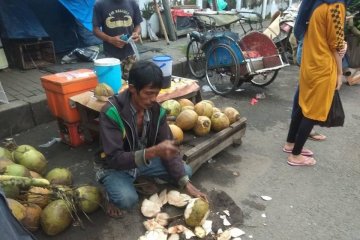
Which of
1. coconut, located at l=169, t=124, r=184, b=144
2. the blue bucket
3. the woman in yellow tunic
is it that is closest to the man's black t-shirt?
the blue bucket

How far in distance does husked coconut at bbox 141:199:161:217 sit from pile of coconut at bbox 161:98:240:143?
776 mm

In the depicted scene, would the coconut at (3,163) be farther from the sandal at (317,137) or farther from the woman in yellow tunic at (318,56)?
the sandal at (317,137)

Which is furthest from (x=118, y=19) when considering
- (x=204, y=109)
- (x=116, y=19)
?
(x=204, y=109)

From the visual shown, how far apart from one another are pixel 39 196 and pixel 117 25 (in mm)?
2575

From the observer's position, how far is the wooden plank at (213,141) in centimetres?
335

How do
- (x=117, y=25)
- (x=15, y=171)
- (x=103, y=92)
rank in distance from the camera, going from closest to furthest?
(x=15, y=171) → (x=103, y=92) → (x=117, y=25)

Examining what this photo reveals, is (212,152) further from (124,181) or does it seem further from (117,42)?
(117,42)

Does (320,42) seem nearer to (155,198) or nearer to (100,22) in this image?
(155,198)

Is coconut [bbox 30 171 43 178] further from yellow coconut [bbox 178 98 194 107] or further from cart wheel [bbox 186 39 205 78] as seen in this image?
cart wheel [bbox 186 39 205 78]

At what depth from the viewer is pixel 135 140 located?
2.79 m

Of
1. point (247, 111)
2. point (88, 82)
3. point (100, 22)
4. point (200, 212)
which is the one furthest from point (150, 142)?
point (247, 111)

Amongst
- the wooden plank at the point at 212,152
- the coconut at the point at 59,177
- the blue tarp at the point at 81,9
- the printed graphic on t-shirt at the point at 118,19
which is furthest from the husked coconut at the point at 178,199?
the blue tarp at the point at 81,9

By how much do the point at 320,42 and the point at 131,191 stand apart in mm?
2236

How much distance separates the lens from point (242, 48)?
6.17 meters
